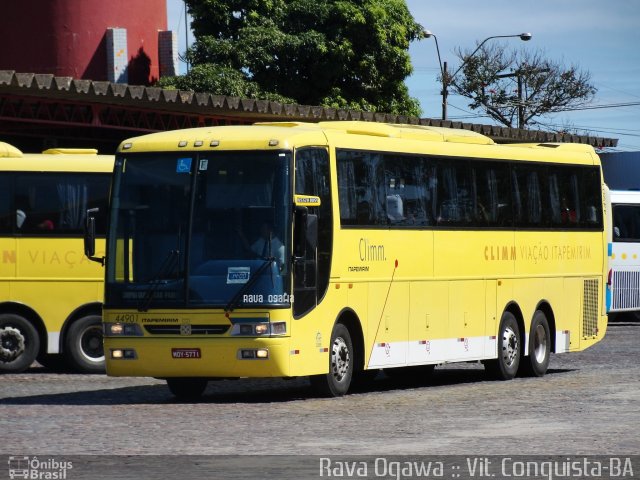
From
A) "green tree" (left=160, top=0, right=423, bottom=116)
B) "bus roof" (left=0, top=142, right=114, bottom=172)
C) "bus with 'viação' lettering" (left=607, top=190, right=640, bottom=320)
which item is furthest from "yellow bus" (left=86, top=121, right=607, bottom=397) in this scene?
"green tree" (left=160, top=0, right=423, bottom=116)

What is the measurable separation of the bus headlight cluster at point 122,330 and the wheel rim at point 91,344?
5945mm

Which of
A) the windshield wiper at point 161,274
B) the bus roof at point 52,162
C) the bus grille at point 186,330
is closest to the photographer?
the bus grille at point 186,330

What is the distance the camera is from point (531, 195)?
23875 mm

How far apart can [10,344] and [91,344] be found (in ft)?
4.06

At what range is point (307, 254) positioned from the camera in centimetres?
1831

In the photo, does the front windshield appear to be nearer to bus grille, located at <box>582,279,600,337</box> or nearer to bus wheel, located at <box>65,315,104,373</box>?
bus wheel, located at <box>65,315,104,373</box>

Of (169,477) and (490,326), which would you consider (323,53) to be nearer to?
(490,326)

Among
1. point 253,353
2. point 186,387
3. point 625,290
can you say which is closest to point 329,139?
point 253,353

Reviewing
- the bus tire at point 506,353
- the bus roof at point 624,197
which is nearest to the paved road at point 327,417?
the bus tire at point 506,353

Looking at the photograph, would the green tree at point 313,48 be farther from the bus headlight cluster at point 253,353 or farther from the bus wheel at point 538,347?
the bus headlight cluster at point 253,353

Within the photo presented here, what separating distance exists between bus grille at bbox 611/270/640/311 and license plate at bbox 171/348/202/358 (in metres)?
22.8

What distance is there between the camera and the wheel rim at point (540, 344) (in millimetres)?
23891

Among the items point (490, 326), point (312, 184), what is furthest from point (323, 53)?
point (312, 184)

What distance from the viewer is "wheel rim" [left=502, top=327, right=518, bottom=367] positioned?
23.1 m
